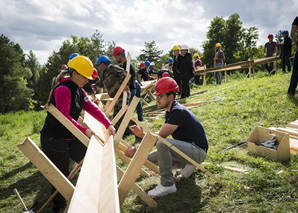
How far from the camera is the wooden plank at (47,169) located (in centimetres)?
160

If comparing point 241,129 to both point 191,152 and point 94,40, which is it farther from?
point 94,40

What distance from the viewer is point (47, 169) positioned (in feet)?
5.31

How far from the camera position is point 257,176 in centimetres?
293

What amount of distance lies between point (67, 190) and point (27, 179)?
373cm

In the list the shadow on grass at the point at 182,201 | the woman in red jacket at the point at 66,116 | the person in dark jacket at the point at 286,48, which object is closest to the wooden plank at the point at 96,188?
the woman in red jacket at the point at 66,116

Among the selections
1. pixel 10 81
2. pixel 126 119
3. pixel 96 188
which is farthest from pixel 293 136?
pixel 10 81

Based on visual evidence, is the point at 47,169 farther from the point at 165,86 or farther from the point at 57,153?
the point at 165,86

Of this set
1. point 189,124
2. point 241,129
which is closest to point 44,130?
point 189,124

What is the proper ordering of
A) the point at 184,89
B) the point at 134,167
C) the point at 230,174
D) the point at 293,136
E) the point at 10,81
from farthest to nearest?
the point at 10,81 → the point at 184,89 → the point at 293,136 → the point at 230,174 → the point at 134,167

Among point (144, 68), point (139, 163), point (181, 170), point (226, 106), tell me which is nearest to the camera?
point (139, 163)

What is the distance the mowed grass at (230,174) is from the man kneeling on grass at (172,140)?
0.19m

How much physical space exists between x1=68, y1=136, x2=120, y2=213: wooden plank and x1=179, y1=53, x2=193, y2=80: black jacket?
7.77 meters

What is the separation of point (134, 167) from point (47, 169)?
0.83 metres

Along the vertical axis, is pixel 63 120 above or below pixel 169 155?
above
